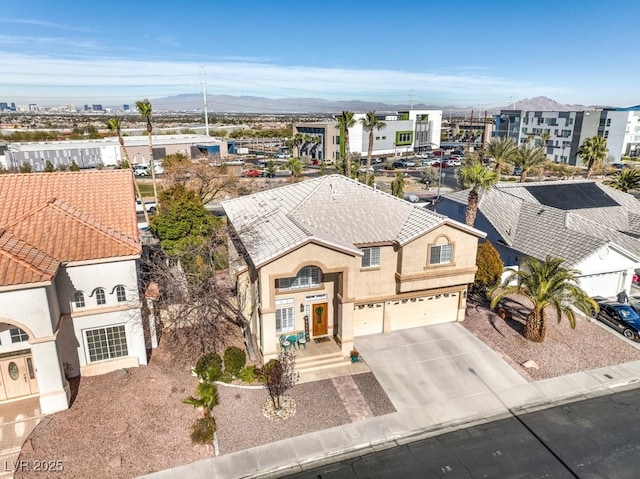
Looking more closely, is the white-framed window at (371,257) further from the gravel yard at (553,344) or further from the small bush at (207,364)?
the small bush at (207,364)

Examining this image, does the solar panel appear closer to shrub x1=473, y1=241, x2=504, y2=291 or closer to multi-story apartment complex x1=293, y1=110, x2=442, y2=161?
shrub x1=473, y1=241, x2=504, y2=291

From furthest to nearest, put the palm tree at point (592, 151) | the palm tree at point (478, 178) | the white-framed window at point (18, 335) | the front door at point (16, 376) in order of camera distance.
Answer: the palm tree at point (592, 151) → the palm tree at point (478, 178) → the front door at point (16, 376) → the white-framed window at point (18, 335)

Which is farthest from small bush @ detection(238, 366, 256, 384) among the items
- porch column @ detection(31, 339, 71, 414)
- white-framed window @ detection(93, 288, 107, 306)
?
porch column @ detection(31, 339, 71, 414)

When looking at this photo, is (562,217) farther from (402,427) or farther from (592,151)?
(592,151)

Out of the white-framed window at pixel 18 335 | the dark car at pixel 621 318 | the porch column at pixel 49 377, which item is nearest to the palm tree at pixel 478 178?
the dark car at pixel 621 318

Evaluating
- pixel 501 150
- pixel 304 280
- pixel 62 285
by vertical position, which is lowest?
pixel 304 280

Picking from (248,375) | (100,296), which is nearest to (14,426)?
(100,296)
